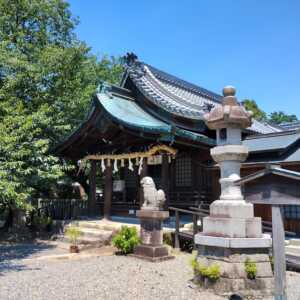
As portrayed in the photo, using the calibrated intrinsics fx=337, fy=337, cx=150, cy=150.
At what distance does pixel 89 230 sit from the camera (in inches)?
520

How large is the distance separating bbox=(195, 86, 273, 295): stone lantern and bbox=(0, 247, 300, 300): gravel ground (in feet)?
1.99

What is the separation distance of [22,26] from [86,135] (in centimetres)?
873

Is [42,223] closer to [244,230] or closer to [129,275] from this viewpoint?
[129,275]

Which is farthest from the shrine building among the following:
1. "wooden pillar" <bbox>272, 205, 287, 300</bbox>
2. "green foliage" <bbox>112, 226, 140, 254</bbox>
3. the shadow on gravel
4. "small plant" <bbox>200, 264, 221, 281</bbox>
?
"wooden pillar" <bbox>272, 205, 287, 300</bbox>

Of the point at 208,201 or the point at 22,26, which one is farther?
the point at 22,26

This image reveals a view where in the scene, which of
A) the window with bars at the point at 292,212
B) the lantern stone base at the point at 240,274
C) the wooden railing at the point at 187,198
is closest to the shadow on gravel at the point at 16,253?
the lantern stone base at the point at 240,274

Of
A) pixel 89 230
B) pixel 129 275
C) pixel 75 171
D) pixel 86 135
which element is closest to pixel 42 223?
pixel 89 230

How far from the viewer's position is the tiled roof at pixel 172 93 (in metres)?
15.0

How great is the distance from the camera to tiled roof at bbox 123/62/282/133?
15.0m

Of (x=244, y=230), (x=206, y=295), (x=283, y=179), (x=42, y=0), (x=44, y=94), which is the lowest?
(x=206, y=295)

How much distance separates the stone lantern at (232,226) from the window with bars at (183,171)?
8844 mm

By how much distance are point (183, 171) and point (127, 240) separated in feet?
21.7

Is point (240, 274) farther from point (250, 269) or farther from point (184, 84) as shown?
point (184, 84)

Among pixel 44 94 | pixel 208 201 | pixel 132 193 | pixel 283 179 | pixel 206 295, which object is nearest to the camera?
pixel 283 179
